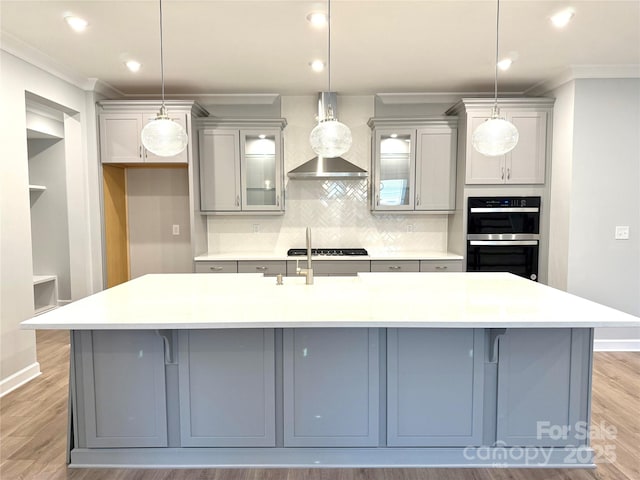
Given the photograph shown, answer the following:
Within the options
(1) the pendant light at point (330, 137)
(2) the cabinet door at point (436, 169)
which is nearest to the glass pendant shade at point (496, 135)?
(1) the pendant light at point (330, 137)

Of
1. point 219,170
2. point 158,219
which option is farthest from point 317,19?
point 158,219

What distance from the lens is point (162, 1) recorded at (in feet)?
8.41

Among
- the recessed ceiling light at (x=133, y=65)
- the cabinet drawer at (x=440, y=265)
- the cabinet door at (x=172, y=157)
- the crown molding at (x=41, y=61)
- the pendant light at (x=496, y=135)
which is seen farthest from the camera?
the cabinet drawer at (x=440, y=265)

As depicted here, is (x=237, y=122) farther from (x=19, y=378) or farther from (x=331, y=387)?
(x=331, y=387)

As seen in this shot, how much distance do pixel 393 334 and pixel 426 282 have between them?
718 millimetres

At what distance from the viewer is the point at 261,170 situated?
4.41 metres

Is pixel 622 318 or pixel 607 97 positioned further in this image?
pixel 607 97

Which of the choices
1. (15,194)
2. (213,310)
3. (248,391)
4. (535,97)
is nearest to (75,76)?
(15,194)

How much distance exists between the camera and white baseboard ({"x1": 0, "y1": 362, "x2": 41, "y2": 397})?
9.93 ft

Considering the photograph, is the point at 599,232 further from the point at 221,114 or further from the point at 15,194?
the point at 15,194

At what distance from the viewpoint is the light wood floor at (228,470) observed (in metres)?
2.08

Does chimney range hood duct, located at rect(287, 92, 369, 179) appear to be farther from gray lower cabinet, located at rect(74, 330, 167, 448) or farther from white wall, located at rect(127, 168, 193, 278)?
gray lower cabinet, located at rect(74, 330, 167, 448)

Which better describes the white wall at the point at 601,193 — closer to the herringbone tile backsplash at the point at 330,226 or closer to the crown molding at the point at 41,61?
the herringbone tile backsplash at the point at 330,226

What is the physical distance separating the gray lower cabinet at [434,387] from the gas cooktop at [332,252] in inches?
87.2
